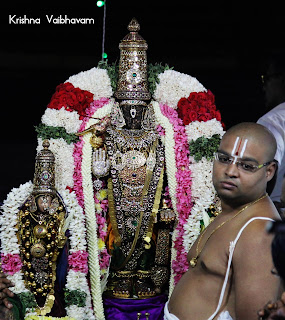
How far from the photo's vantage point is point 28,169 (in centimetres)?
741

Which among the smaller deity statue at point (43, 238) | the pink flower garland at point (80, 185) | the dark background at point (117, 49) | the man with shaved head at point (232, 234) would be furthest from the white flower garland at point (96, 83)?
the man with shaved head at point (232, 234)

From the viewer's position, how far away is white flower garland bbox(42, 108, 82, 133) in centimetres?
612

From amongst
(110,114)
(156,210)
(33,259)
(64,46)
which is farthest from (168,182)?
(64,46)

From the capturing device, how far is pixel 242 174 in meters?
3.98

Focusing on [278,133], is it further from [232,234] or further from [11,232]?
[11,232]

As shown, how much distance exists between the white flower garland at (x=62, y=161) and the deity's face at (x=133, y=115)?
0.46m

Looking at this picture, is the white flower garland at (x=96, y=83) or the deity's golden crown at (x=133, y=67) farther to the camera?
the white flower garland at (x=96, y=83)

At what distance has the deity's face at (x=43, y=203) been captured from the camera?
19.3ft

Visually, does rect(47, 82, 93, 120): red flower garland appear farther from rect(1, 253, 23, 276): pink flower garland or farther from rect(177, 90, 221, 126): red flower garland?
rect(1, 253, 23, 276): pink flower garland

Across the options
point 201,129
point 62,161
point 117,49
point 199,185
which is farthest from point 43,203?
point 117,49

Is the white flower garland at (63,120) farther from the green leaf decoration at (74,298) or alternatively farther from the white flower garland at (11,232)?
the green leaf decoration at (74,298)

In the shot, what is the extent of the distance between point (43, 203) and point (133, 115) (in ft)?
3.11

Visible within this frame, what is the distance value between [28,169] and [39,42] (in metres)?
1.14

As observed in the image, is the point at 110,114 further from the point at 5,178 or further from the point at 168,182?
the point at 5,178
